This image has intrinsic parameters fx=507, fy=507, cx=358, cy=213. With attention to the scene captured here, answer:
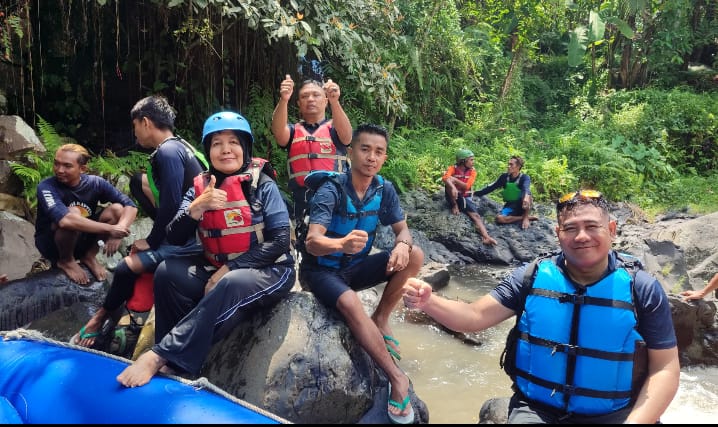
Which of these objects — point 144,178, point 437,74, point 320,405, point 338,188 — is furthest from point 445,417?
point 437,74

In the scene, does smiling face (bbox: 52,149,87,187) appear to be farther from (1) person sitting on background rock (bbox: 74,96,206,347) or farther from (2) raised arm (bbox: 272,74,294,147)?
(2) raised arm (bbox: 272,74,294,147)

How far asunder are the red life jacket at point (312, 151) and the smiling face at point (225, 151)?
1403 mm

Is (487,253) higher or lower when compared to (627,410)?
lower

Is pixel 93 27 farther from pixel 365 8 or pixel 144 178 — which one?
pixel 144 178

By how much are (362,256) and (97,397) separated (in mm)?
1743

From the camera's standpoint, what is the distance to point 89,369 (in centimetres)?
274

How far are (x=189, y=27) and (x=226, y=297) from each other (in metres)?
5.25

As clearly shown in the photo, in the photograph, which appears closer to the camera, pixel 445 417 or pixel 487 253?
pixel 445 417

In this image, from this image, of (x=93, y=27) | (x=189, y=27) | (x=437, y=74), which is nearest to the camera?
A: (x=189, y=27)

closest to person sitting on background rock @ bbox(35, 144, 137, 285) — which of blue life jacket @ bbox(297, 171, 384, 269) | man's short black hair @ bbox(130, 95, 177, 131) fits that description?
man's short black hair @ bbox(130, 95, 177, 131)

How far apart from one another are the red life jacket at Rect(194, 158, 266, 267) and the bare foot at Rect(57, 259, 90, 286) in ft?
6.74

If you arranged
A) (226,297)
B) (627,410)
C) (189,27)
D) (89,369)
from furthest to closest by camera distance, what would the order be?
(189,27) < (226,297) < (89,369) < (627,410)

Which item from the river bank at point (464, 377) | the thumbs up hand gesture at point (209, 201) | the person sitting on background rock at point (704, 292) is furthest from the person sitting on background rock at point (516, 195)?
the thumbs up hand gesture at point (209, 201)

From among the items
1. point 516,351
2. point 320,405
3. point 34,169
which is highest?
point 34,169
